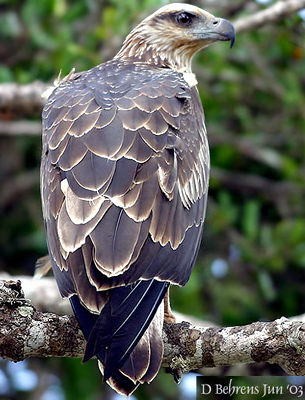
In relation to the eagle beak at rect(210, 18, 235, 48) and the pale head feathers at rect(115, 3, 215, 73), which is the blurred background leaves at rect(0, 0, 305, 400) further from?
the eagle beak at rect(210, 18, 235, 48)

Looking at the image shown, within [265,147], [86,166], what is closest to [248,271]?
[265,147]

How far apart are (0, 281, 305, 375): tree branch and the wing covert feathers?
0.64ft

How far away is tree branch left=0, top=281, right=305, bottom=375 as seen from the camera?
4211mm

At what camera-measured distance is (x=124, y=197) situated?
4.55 meters

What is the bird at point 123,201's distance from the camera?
4215mm

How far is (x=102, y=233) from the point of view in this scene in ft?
14.3

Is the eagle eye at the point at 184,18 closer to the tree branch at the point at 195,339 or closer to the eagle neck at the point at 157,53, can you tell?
the eagle neck at the point at 157,53

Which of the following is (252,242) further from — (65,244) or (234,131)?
(65,244)

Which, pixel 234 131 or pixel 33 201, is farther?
pixel 234 131

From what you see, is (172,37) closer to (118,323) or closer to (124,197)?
(124,197)

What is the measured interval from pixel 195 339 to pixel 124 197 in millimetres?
815

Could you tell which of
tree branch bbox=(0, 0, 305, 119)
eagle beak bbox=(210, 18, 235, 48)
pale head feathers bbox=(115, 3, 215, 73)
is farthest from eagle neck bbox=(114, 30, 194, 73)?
tree branch bbox=(0, 0, 305, 119)

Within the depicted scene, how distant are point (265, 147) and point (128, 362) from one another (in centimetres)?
449

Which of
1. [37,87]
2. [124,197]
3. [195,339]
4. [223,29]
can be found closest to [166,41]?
[223,29]
